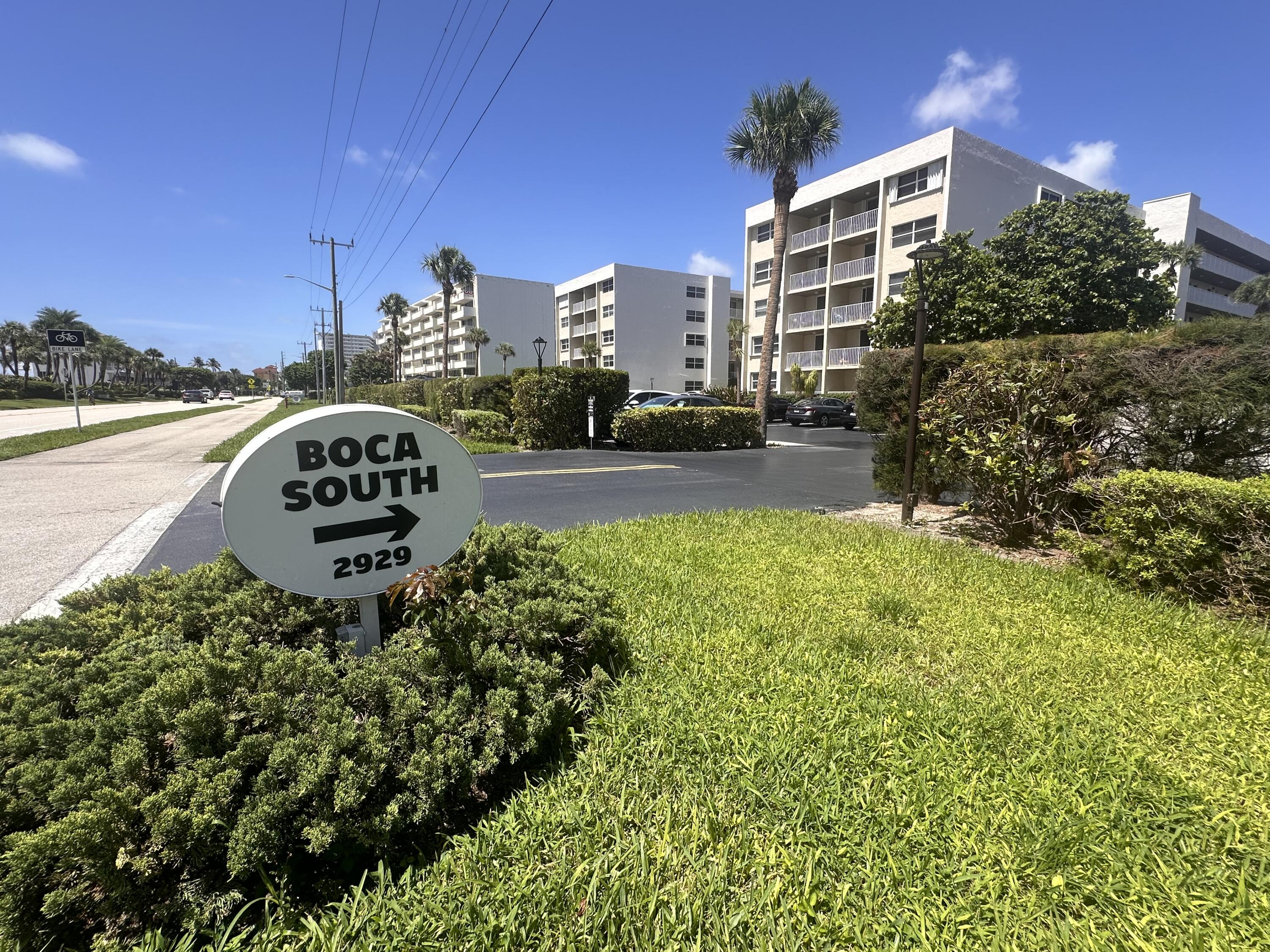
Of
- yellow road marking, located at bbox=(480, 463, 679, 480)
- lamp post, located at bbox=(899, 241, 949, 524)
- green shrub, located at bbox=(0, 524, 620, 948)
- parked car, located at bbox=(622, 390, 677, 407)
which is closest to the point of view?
green shrub, located at bbox=(0, 524, 620, 948)

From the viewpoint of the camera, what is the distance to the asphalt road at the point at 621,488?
22.1 feet

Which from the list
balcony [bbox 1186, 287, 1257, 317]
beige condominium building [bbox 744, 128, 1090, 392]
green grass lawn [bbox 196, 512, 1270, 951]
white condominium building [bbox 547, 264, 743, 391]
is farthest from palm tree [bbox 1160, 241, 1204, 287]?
white condominium building [bbox 547, 264, 743, 391]

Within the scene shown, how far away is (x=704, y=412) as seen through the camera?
55.8 ft

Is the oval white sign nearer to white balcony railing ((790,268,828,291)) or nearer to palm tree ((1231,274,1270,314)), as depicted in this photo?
white balcony railing ((790,268,828,291))

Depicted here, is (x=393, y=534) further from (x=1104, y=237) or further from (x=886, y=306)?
(x=1104, y=237)

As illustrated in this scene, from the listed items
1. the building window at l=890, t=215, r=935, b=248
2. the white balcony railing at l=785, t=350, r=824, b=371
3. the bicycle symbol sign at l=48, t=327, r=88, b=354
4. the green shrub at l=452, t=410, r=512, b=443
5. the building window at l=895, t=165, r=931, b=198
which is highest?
the building window at l=895, t=165, r=931, b=198

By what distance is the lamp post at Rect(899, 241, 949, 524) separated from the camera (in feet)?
21.6

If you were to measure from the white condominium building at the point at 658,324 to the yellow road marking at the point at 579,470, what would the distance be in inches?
1506

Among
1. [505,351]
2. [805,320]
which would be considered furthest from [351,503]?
[505,351]

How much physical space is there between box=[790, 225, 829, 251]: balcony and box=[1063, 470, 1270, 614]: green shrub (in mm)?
33571

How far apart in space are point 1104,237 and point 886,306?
7153 millimetres

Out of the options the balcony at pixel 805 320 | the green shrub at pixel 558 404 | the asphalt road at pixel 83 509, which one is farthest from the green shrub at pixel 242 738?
the balcony at pixel 805 320

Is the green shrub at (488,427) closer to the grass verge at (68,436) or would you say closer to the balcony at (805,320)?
the grass verge at (68,436)

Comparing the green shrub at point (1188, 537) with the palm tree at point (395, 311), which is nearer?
the green shrub at point (1188, 537)
